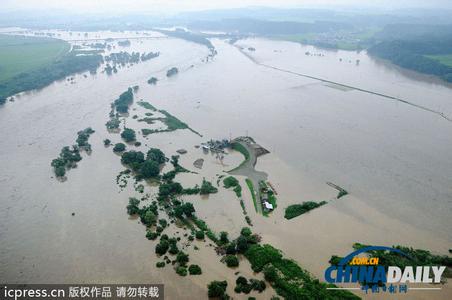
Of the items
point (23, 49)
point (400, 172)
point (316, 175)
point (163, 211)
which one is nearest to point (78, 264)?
point (163, 211)

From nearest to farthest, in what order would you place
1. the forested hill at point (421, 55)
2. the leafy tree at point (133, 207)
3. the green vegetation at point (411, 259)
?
the green vegetation at point (411, 259)
the leafy tree at point (133, 207)
the forested hill at point (421, 55)

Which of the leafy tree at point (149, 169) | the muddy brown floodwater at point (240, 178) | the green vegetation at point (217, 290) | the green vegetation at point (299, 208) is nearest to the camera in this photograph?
the green vegetation at point (217, 290)

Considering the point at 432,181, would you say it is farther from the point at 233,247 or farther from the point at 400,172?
the point at 233,247

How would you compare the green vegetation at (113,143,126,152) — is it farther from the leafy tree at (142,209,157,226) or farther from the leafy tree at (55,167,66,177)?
the leafy tree at (142,209,157,226)

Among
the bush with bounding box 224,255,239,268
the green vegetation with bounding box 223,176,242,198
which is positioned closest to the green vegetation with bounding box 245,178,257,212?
the green vegetation with bounding box 223,176,242,198

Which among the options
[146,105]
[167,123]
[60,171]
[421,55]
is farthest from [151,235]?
[421,55]

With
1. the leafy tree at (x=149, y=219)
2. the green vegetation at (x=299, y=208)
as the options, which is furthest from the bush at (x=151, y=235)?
the green vegetation at (x=299, y=208)

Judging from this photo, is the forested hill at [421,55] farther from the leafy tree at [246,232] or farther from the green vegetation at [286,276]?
the green vegetation at [286,276]
